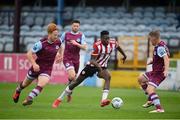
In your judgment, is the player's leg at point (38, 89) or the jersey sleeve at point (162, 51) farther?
the player's leg at point (38, 89)

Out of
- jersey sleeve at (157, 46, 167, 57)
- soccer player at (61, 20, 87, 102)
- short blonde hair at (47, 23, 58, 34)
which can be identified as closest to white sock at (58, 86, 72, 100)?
soccer player at (61, 20, 87, 102)

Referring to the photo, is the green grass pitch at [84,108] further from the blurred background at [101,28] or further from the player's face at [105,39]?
the blurred background at [101,28]

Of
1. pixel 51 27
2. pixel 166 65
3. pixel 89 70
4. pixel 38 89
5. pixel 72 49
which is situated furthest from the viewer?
pixel 72 49

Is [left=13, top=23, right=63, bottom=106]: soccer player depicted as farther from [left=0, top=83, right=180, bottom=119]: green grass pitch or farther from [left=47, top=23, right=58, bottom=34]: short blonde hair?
[left=0, top=83, right=180, bottom=119]: green grass pitch

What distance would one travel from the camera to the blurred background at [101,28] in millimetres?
30453

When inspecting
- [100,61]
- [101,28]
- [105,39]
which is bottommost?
[101,28]

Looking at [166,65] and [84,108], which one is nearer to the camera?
[166,65]

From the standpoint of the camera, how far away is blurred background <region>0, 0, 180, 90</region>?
30.5 meters

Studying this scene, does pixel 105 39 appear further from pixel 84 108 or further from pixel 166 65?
pixel 166 65

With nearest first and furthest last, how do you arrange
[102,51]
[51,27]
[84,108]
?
[51,27] → [84,108] → [102,51]

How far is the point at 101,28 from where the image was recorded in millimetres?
36531

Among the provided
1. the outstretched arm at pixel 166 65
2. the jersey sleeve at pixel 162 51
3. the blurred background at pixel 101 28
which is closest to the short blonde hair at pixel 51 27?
the jersey sleeve at pixel 162 51

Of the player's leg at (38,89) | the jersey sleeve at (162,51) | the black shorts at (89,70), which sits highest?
the jersey sleeve at (162,51)

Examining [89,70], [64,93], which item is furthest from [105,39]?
[64,93]
